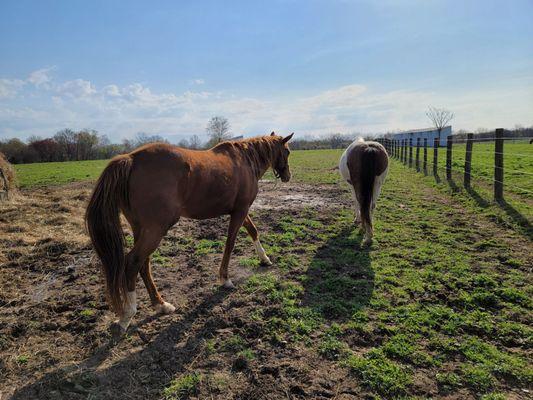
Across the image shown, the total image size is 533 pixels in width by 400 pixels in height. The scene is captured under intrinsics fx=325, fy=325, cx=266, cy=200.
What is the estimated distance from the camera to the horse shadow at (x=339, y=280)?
3.50 metres

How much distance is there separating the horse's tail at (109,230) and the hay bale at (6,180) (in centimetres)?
899

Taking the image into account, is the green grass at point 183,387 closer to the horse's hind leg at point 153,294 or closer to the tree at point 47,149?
the horse's hind leg at point 153,294

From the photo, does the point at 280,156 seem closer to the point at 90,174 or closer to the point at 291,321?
the point at 291,321

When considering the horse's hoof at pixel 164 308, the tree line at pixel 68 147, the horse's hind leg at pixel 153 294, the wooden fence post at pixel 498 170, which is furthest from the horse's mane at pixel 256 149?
the tree line at pixel 68 147

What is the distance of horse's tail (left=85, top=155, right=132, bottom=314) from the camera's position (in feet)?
9.79

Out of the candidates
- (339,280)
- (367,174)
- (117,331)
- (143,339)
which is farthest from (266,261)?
(367,174)

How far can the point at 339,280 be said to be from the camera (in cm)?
411

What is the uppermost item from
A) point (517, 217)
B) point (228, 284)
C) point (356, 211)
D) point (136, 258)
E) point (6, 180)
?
point (6, 180)

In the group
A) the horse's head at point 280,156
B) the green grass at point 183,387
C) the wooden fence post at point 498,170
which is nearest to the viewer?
the green grass at point 183,387

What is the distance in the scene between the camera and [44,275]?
4602 millimetres

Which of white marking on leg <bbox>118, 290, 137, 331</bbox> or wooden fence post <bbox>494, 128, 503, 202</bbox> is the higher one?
wooden fence post <bbox>494, 128, 503, 202</bbox>

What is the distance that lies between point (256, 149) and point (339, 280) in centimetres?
222

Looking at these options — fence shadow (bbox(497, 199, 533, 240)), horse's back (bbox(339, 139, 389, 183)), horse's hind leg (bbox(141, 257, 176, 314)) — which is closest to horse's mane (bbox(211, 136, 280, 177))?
horse's back (bbox(339, 139, 389, 183))

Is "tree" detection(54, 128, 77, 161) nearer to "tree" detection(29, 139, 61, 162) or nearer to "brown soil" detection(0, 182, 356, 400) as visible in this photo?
"tree" detection(29, 139, 61, 162)
